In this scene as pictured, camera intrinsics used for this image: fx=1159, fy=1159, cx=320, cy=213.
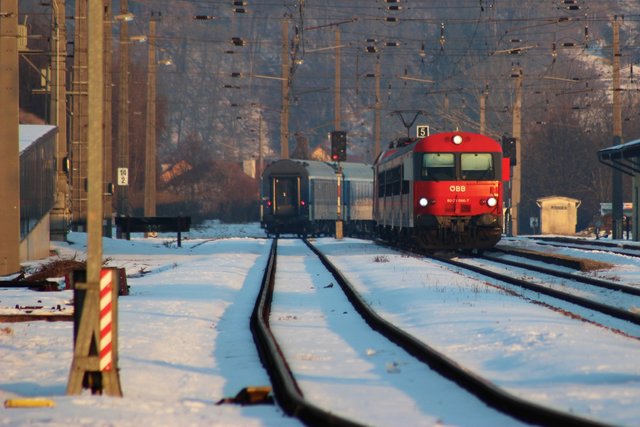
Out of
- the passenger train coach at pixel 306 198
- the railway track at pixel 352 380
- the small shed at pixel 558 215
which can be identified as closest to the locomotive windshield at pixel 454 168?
the railway track at pixel 352 380

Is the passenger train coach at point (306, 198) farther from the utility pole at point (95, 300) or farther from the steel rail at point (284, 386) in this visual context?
the utility pole at point (95, 300)

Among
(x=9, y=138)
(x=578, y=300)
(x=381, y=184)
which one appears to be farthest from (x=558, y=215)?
(x=578, y=300)

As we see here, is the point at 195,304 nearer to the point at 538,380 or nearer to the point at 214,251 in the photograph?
the point at 538,380

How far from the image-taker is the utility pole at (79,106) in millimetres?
35531

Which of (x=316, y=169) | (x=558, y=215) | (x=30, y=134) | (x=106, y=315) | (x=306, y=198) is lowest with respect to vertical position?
(x=106, y=315)

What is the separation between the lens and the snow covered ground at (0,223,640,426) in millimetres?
7957

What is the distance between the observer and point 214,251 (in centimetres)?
3506

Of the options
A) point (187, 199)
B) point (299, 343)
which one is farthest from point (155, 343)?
point (187, 199)

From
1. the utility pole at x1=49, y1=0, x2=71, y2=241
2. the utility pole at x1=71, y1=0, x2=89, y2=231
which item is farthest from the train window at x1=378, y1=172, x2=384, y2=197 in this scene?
the utility pole at x1=49, y1=0, x2=71, y2=241

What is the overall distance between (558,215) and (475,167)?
29.7 meters

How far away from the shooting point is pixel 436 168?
30391mm

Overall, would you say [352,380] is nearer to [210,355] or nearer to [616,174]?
[210,355]

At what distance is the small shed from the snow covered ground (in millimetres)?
39738

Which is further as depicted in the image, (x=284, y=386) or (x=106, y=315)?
(x=106, y=315)
